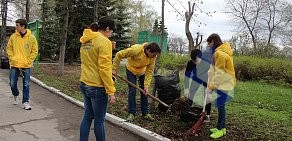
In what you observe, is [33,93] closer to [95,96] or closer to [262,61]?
[95,96]

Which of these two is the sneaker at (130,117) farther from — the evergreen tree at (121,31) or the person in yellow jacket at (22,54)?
the evergreen tree at (121,31)

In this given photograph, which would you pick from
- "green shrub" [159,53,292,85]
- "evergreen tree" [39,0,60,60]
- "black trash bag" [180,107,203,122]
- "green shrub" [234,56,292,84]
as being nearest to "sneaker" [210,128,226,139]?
"black trash bag" [180,107,203,122]

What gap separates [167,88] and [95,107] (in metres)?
2.64

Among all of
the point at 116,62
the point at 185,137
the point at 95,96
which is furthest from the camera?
the point at 116,62

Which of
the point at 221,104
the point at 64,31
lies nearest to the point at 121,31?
the point at 64,31

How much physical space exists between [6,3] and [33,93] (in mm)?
12304

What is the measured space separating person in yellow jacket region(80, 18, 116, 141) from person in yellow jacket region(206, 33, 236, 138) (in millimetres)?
1735

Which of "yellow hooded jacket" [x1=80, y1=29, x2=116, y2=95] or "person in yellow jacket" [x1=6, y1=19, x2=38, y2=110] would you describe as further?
"person in yellow jacket" [x1=6, y1=19, x2=38, y2=110]

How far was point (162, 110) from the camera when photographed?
6.81 m

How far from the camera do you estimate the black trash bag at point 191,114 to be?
18.2 ft

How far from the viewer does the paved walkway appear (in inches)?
210

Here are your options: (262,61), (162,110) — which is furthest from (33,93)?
(262,61)

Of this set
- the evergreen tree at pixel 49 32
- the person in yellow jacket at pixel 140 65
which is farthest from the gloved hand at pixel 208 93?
the evergreen tree at pixel 49 32

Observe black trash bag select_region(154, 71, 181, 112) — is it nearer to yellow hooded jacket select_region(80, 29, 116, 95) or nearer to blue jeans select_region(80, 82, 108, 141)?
Answer: blue jeans select_region(80, 82, 108, 141)
